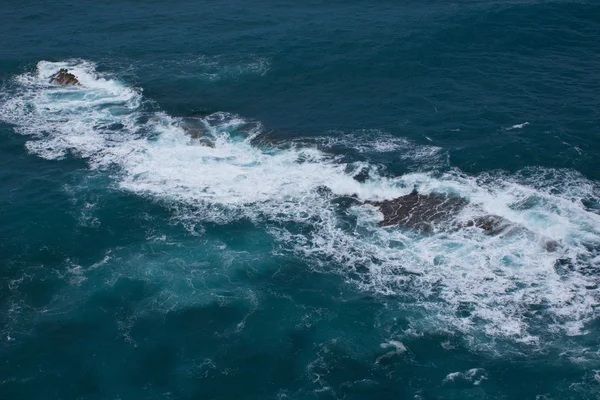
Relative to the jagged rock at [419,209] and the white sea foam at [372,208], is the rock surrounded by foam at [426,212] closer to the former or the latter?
the jagged rock at [419,209]

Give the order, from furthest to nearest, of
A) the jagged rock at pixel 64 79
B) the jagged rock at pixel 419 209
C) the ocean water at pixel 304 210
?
1. the jagged rock at pixel 64 79
2. the jagged rock at pixel 419 209
3. the ocean water at pixel 304 210

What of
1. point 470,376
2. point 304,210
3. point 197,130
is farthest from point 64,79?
point 470,376

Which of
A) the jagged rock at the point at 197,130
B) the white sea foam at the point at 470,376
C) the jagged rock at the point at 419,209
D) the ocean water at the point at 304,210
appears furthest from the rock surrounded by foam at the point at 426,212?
the jagged rock at the point at 197,130

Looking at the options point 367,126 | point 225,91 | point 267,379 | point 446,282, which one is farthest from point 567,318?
point 225,91

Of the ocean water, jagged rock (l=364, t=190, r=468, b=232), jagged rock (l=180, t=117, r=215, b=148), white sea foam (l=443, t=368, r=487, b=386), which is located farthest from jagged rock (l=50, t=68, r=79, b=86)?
white sea foam (l=443, t=368, r=487, b=386)

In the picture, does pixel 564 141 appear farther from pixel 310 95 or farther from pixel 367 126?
pixel 310 95

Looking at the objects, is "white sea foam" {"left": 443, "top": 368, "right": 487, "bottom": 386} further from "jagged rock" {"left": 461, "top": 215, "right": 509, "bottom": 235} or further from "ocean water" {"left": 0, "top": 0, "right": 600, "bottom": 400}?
"jagged rock" {"left": 461, "top": 215, "right": 509, "bottom": 235}
